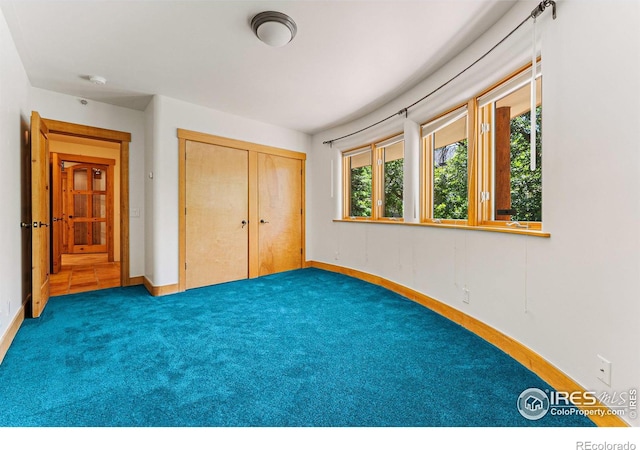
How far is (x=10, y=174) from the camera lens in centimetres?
228

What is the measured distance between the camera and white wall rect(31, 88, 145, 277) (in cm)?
344

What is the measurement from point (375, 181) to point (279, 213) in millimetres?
1658

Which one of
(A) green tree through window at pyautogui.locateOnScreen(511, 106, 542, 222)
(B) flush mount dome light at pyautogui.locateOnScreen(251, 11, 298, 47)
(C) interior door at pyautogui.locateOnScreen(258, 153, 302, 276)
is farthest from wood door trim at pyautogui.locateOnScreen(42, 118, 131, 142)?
(A) green tree through window at pyautogui.locateOnScreen(511, 106, 542, 222)

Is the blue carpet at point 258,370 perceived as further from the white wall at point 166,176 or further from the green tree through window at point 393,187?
the green tree through window at point 393,187

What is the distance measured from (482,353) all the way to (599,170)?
1354 millimetres

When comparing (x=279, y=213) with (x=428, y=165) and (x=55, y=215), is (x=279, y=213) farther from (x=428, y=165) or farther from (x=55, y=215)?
(x=55, y=215)

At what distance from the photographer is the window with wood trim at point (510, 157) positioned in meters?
2.01

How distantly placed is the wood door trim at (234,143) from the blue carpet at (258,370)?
7.02 feet

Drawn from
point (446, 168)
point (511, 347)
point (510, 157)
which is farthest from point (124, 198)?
point (511, 347)

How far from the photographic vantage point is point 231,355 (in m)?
2.00

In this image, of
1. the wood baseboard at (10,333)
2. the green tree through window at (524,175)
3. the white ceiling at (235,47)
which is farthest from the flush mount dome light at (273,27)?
the wood baseboard at (10,333)
